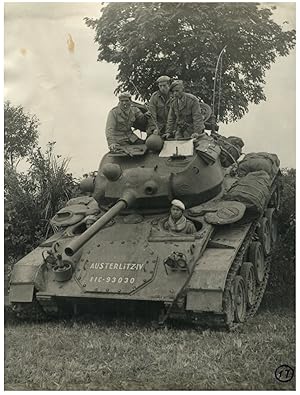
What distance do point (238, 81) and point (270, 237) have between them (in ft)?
15.1

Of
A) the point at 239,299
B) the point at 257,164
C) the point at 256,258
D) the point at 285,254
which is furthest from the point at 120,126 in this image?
the point at 285,254

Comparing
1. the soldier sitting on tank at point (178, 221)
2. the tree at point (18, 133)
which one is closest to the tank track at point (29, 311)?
the soldier sitting on tank at point (178, 221)

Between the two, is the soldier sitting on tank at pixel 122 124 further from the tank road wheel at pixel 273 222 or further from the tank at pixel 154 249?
the tank road wheel at pixel 273 222

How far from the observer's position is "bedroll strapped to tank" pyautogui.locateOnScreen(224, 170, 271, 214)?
10.4m

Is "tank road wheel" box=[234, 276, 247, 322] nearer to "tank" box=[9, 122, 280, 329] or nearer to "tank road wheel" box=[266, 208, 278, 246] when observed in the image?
"tank" box=[9, 122, 280, 329]

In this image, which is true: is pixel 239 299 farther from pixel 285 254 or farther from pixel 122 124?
pixel 122 124

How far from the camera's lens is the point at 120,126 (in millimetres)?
11922

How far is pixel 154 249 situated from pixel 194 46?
24.6 feet

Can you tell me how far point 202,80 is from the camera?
17.3 metres

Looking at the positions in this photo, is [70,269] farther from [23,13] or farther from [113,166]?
[23,13]

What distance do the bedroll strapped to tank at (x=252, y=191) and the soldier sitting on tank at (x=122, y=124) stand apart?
2174mm

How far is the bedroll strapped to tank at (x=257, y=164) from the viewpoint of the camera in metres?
11.9

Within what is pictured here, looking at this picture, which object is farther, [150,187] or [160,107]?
[160,107]

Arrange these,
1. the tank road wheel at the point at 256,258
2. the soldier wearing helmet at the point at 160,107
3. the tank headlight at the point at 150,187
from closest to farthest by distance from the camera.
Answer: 1. the tank headlight at the point at 150,187
2. the tank road wheel at the point at 256,258
3. the soldier wearing helmet at the point at 160,107
